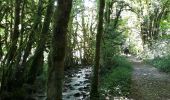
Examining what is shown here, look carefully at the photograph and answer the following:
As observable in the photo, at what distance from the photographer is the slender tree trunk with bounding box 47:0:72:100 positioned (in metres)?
6.88

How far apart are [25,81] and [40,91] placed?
74 centimetres

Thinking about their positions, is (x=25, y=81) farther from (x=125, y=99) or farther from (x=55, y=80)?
(x=55, y=80)

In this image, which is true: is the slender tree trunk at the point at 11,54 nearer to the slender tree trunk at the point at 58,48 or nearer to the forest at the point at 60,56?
the forest at the point at 60,56

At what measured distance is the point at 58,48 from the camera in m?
6.91

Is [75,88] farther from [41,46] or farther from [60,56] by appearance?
[60,56]

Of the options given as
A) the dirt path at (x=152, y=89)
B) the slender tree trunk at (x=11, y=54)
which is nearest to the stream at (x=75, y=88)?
the dirt path at (x=152, y=89)

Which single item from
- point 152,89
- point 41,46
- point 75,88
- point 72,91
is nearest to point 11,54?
point 41,46

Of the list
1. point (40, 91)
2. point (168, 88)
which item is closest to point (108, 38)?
point (168, 88)

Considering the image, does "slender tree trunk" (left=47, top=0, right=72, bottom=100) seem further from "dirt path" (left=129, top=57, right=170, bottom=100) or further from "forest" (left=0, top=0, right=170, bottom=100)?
"dirt path" (left=129, top=57, right=170, bottom=100)

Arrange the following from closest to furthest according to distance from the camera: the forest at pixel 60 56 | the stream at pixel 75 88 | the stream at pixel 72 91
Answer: the forest at pixel 60 56 → the stream at pixel 72 91 → the stream at pixel 75 88

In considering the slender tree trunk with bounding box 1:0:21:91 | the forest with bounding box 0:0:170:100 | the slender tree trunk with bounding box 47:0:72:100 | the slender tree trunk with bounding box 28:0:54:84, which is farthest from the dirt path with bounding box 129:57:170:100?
the slender tree trunk with bounding box 47:0:72:100

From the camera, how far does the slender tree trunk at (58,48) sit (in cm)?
688

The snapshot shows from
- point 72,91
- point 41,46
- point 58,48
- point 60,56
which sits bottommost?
point 72,91

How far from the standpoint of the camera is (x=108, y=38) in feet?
64.9
